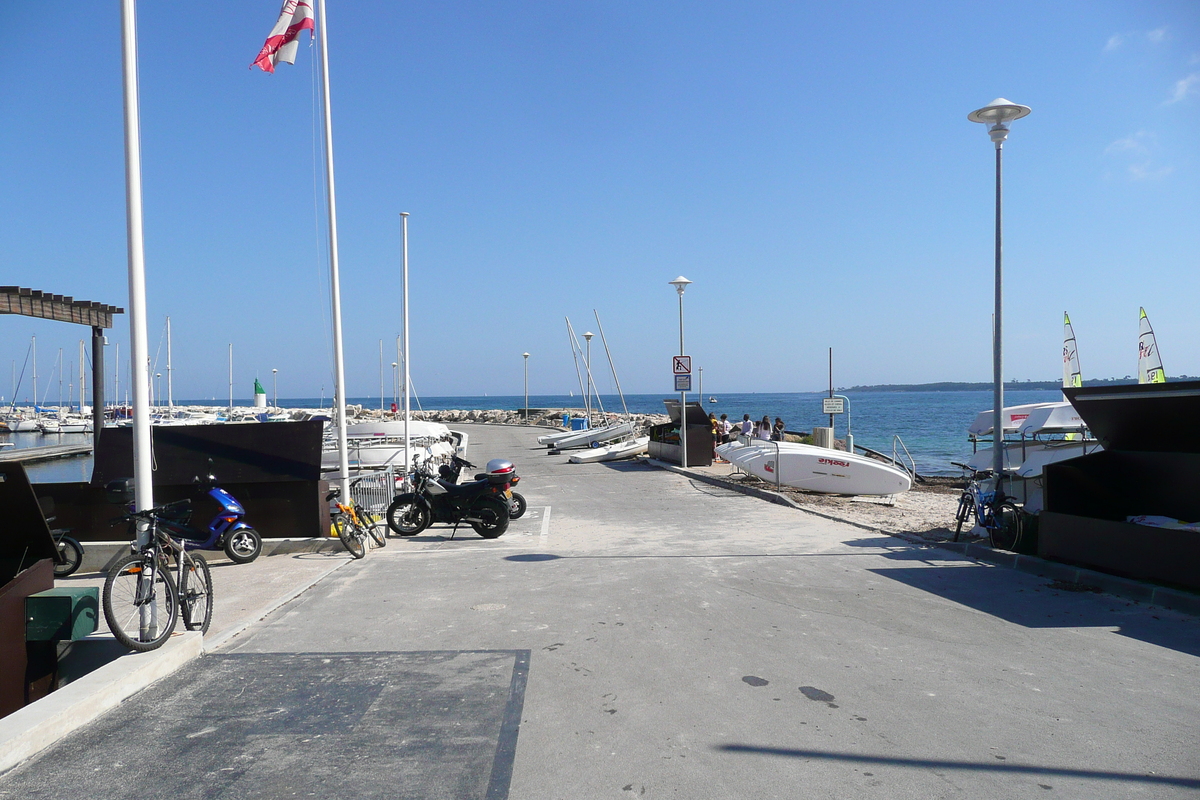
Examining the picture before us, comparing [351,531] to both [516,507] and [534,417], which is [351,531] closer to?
[516,507]

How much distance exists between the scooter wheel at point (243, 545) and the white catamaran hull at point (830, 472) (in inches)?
441

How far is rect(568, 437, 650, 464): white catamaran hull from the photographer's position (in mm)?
28219

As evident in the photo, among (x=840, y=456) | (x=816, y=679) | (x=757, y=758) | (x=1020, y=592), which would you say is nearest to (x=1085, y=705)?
(x=816, y=679)

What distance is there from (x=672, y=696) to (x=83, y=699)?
141 inches

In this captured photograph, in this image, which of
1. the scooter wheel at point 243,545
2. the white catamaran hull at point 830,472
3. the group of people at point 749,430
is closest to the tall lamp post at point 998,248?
the white catamaran hull at point 830,472

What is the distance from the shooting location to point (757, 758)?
167 inches

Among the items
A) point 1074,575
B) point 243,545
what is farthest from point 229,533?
point 1074,575

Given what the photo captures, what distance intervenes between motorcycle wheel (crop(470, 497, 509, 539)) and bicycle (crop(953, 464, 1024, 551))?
6.49m

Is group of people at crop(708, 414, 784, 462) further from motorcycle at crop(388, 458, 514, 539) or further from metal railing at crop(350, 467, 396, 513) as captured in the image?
motorcycle at crop(388, 458, 514, 539)

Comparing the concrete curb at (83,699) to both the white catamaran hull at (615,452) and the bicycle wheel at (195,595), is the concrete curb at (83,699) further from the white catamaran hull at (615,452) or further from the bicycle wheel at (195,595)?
→ the white catamaran hull at (615,452)

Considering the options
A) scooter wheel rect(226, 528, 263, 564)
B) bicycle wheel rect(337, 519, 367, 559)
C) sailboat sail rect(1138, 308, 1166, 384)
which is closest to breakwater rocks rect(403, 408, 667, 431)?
sailboat sail rect(1138, 308, 1166, 384)

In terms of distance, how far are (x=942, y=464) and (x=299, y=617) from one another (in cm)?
3535

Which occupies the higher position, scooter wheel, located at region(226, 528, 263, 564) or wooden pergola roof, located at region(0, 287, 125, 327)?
wooden pergola roof, located at region(0, 287, 125, 327)

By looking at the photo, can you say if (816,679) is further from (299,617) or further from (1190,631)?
(299,617)
